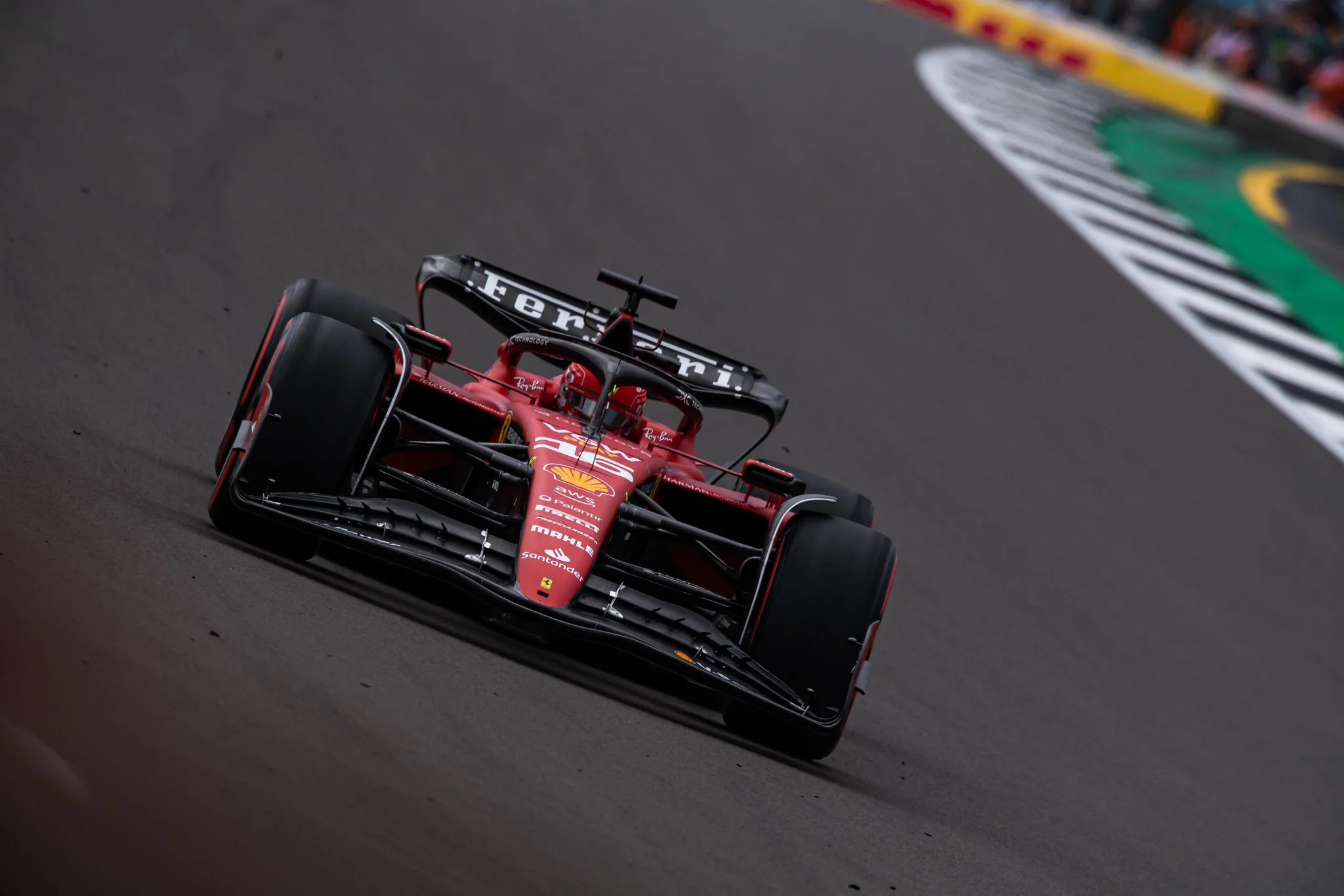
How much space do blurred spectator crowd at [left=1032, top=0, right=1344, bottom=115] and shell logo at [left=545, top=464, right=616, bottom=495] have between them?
24.0 metres

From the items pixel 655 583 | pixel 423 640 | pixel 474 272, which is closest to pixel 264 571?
pixel 423 640

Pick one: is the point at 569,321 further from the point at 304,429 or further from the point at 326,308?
the point at 304,429

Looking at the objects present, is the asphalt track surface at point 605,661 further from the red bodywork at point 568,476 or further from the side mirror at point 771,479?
the side mirror at point 771,479

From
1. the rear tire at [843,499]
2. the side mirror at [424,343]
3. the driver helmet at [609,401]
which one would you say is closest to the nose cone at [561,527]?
the side mirror at [424,343]

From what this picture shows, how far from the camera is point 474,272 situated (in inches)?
323

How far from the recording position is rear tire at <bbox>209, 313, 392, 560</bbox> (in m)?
6.09

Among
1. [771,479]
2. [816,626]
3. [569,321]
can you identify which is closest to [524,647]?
[816,626]

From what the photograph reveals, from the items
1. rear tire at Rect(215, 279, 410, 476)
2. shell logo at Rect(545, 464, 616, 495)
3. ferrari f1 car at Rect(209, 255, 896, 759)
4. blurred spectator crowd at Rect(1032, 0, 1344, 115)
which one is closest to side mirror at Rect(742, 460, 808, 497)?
ferrari f1 car at Rect(209, 255, 896, 759)

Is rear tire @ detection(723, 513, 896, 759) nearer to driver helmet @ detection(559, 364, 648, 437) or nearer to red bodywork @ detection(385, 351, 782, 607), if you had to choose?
red bodywork @ detection(385, 351, 782, 607)

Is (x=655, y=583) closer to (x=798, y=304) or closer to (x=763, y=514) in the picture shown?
(x=763, y=514)

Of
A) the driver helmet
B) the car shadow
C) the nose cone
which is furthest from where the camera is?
the driver helmet

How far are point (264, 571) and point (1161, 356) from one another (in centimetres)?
1077

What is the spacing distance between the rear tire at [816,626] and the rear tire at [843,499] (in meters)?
1.45

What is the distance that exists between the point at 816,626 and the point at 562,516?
99cm
